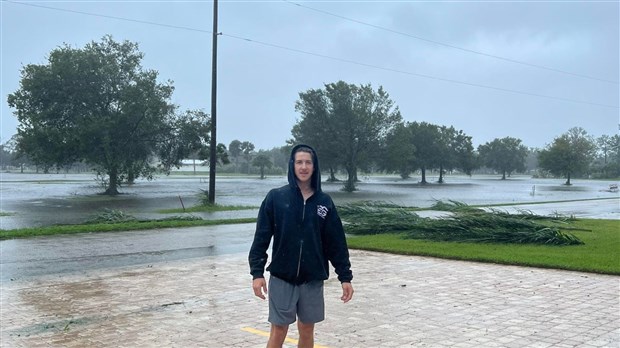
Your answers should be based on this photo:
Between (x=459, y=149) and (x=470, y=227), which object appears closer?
(x=470, y=227)

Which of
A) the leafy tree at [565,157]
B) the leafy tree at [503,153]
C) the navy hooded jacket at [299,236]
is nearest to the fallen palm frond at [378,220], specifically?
the navy hooded jacket at [299,236]

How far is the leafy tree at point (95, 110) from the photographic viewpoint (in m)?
33.1

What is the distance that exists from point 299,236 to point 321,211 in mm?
245

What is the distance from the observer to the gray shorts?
4.30 metres

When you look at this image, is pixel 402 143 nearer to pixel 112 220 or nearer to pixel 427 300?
pixel 112 220

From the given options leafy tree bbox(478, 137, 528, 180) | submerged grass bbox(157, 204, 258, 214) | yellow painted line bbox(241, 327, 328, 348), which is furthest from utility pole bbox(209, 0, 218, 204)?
leafy tree bbox(478, 137, 528, 180)

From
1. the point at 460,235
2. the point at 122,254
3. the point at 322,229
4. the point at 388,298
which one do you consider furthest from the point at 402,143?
the point at 322,229

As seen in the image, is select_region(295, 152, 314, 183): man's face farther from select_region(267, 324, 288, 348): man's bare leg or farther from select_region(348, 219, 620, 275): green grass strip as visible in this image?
select_region(348, 219, 620, 275): green grass strip

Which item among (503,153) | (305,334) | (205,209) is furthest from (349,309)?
(503,153)

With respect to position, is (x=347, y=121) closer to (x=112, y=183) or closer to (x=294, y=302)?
(x=112, y=183)

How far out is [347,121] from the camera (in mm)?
48625

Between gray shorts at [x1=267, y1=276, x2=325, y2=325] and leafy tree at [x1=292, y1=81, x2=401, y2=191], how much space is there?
43.8 m

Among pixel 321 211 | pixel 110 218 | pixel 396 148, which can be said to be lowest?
pixel 110 218

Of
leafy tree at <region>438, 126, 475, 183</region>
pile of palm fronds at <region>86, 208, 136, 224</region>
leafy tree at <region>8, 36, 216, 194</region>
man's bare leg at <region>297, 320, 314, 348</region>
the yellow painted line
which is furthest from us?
leafy tree at <region>438, 126, 475, 183</region>
